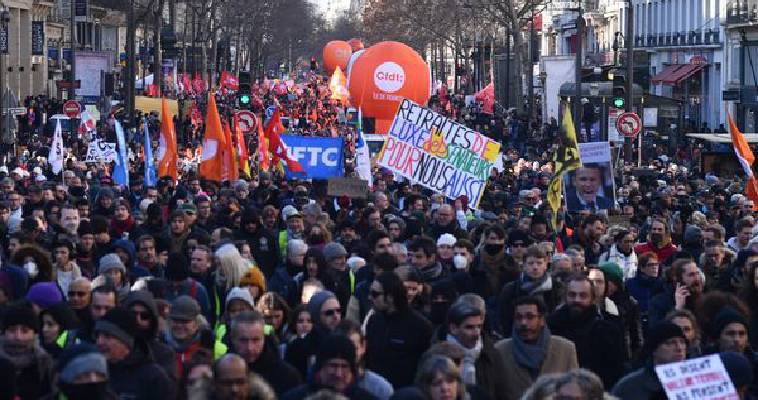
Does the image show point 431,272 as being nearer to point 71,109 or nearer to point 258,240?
point 258,240

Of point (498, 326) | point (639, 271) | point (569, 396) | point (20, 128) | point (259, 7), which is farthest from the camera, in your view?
point (259, 7)

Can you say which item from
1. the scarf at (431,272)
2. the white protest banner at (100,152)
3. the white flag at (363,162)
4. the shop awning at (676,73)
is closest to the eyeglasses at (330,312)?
the scarf at (431,272)

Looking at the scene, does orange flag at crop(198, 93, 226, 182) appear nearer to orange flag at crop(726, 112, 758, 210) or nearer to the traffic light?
orange flag at crop(726, 112, 758, 210)

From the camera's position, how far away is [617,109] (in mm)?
34062

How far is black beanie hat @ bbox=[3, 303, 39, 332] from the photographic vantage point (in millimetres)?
8969

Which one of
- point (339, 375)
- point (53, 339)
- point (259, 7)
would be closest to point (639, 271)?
point (53, 339)

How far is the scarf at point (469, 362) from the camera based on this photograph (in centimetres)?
907

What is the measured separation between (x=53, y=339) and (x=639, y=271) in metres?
5.01

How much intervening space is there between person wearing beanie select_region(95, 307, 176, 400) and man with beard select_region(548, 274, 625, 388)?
8.10 ft

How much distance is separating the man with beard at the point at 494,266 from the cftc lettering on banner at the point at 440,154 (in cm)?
782

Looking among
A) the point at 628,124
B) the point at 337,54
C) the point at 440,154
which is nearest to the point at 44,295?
the point at 440,154

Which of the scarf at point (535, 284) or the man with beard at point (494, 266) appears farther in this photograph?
the man with beard at point (494, 266)

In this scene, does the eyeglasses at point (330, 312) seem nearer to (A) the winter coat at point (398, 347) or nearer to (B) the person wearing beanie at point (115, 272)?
(A) the winter coat at point (398, 347)

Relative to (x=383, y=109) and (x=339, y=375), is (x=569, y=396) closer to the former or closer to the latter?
(x=339, y=375)
